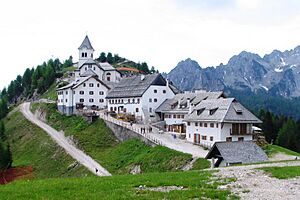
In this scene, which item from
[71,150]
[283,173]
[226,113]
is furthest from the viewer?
[71,150]

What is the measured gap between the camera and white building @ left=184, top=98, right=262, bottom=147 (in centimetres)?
5028

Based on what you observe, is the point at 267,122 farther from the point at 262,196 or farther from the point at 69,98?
the point at 262,196

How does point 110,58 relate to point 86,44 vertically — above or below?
below

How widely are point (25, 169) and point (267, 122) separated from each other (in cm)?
5362

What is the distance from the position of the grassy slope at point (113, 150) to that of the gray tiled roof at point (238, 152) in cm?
772

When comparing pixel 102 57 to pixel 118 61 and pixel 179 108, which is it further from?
pixel 179 108

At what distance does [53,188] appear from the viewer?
18125 millimetres

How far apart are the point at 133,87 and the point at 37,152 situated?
80.1 feet

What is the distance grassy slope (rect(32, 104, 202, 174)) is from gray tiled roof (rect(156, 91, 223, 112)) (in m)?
11.8

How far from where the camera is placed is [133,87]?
261 feet

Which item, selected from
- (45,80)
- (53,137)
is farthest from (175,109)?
(45,80)

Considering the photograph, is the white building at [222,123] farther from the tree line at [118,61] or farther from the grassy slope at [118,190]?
the tree line at [118,61]

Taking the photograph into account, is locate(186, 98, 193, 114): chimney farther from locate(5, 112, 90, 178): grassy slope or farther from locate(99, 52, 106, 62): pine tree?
locate(99, 52, 106, 62): pine tree

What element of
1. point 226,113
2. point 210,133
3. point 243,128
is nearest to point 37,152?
point 210,133
